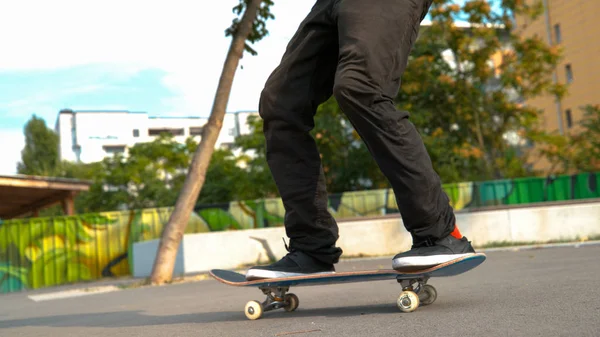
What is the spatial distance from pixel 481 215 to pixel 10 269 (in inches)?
531

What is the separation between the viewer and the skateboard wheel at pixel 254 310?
3604 mm

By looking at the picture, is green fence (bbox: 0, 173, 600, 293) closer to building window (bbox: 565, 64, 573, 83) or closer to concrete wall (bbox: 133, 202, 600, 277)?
concrete wall (bbox: 133, 202, 600, 277)

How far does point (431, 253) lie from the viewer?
10.4ft

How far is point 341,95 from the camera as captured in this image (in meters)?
3.20

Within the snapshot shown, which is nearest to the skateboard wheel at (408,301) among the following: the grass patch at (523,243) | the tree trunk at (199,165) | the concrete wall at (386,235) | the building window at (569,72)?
the tree trunk at (199,165)

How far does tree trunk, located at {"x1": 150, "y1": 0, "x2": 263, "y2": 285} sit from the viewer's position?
12.4 m

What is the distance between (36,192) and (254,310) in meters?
22.5

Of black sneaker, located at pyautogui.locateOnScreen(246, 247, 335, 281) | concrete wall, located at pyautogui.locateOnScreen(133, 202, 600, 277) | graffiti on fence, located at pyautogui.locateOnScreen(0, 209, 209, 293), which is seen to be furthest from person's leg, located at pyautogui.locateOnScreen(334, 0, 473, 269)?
graffiti on fence, located at pyautogui.locateOnScreen(0, 209, 209, 293)

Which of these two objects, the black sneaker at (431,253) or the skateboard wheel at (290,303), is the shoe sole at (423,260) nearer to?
the black sneaker at (431,253)

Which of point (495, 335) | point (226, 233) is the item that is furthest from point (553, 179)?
point (495, 335)

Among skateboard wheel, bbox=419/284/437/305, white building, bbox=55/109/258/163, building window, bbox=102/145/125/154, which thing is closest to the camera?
skateboard wheel, bbox=419/284/437/305

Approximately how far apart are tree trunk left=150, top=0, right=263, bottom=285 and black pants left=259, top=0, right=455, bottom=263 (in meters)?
8.79

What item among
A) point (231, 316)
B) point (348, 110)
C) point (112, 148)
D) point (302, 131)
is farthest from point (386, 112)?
point (112, 148)

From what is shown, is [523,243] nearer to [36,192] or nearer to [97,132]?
[36,192]
